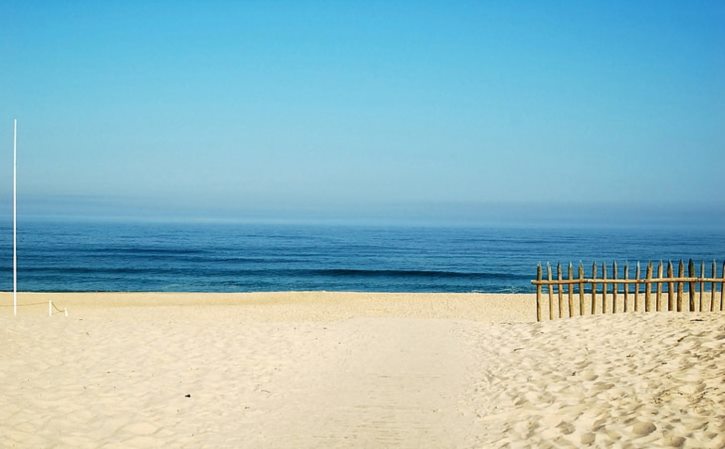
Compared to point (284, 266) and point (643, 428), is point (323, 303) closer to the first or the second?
point (643, 428)

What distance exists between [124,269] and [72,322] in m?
26.2

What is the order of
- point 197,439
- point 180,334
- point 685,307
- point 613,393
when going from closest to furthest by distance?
point 197,439 → point 613,393 → point 180,334 → point 685,307

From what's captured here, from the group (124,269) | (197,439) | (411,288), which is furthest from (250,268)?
(197,439)

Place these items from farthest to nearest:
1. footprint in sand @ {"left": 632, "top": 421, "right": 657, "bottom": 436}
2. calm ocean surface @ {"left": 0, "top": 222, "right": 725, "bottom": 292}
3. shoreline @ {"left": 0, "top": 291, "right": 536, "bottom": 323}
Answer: calm ocean surface @ {"left": 0, "top": 222, "right": 725, "bottom": 292} → shoreline @ {"left": 0, "top": 291, "right": 536, "bottom": 323} → footprint in sand @ {"left": 632, "top": 421, "right": 657, "bottom": 436}

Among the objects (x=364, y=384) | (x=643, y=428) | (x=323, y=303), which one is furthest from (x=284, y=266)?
(x=643, y=428)

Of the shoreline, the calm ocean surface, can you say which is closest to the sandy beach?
the shoreline

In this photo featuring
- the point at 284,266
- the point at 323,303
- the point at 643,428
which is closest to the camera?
the point at 643,428

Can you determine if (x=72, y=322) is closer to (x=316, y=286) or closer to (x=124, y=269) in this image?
(x=316, y=286)

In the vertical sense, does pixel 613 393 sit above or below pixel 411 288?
above

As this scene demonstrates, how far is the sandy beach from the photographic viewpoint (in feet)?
19.4

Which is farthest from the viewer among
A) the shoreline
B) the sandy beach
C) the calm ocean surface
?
the calm ocean surface

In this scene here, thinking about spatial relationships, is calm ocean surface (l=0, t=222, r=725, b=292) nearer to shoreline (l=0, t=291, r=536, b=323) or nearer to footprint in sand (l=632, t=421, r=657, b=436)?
shoreline (l=0, t=291, r=536, b=323)

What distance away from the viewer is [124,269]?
36.9 meters

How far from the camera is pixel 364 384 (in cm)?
833
